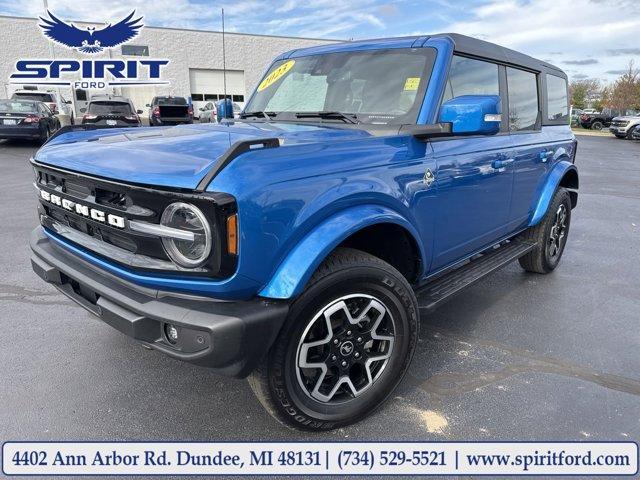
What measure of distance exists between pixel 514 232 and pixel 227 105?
2.82 meters

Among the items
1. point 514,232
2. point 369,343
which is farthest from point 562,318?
point 369,343

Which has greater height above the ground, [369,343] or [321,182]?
[321,182]

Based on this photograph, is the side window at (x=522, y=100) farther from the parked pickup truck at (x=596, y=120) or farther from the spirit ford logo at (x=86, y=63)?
the parked pickup truck at (x=596, y=120)

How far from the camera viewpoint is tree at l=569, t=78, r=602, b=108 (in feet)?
200

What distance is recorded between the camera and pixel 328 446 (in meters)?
2.40

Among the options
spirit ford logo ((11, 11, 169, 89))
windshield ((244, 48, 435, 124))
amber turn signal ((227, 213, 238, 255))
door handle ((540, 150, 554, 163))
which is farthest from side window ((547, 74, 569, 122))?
spirit ford logo ((11, 11, 169, 89))

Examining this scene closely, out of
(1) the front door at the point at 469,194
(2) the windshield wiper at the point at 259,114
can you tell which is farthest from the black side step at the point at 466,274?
(2) the windshield wiper at the point at 259,114

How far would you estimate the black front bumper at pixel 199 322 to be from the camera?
6.31 feet

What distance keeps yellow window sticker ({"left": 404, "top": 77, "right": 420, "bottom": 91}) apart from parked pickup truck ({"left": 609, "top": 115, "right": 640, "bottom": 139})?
97.4 feet

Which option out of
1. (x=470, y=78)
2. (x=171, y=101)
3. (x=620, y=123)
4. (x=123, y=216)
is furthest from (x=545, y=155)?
(x=620, y=123)

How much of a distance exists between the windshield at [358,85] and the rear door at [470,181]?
0.22 meters

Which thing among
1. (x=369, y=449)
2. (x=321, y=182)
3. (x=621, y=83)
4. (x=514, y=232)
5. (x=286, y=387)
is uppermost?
(x=621, y=83)

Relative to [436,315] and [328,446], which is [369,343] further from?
[436,315]

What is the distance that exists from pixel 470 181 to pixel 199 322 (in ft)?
6.59
